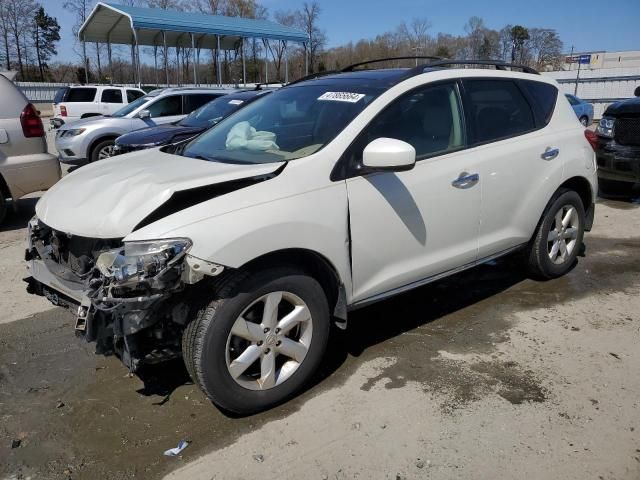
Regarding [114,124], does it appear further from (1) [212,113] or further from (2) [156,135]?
(2) [156,135]

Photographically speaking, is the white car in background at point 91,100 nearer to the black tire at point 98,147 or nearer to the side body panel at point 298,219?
the black tire at point 98,147

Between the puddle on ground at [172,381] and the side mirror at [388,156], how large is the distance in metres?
1.29

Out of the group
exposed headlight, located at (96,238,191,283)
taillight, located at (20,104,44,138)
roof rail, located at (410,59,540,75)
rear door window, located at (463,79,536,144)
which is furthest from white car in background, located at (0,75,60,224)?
rear door window, located at (463,79,536,144)

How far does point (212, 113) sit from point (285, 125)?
18.9 ft

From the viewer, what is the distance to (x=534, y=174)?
13.8 ft

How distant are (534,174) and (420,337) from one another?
1570 mm

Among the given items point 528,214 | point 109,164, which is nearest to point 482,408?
point 528,214

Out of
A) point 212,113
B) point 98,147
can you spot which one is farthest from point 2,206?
point 98,147

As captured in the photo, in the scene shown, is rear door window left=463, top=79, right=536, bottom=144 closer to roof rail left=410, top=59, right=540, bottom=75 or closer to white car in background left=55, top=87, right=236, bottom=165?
roof rail left=410, top=59, right=540, bottom=75

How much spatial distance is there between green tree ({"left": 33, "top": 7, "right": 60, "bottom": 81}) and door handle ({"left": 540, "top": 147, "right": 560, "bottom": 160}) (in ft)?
196

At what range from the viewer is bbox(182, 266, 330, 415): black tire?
8.64ft

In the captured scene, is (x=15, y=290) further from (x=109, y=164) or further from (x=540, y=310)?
(x=540, y=310)

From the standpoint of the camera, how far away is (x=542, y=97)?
453 cm

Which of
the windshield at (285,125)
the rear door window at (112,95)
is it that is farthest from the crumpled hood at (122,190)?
the rear door window at (112,95)
